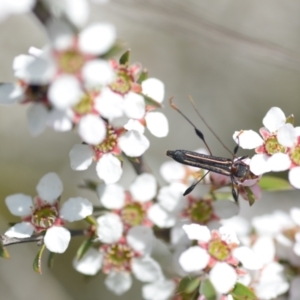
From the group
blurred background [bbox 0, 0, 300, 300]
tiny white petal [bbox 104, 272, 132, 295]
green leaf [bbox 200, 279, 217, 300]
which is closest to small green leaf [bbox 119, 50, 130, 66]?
green leaf [bbox 200, 279, 217, 300]

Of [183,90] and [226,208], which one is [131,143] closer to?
[226,208]

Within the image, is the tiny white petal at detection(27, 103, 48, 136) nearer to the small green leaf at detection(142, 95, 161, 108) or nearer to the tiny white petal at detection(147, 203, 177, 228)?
the small green leaf at detection(142, 95, 161, 108)

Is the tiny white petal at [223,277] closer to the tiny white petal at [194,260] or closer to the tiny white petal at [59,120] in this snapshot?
the tiny white petal at [194,260]

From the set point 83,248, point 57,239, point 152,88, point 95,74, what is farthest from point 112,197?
point 95,74

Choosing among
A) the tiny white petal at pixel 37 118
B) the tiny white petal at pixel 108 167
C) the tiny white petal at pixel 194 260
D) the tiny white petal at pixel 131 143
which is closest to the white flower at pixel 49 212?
the tiny white petal at pixel 108 167

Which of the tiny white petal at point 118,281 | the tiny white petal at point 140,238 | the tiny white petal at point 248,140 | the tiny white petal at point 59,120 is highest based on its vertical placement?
the tiny white petal at point 59,120

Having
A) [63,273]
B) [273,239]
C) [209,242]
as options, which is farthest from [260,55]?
[63,273]

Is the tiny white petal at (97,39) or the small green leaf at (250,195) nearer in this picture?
the tiny white petal at (97,39)
